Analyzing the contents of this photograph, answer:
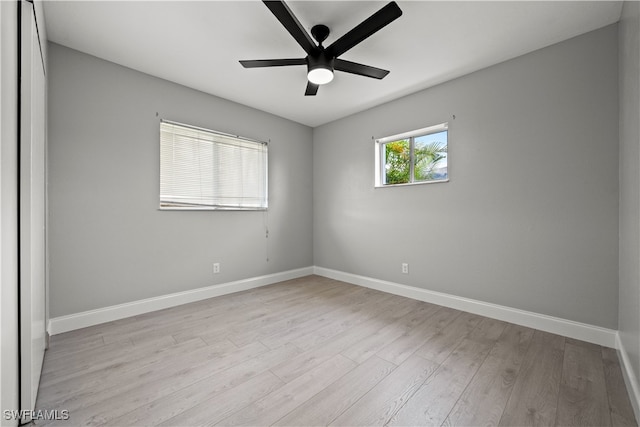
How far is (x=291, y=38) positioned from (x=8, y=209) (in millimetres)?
2139

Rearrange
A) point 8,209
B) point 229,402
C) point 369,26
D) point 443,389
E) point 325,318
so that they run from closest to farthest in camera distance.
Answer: point 8,209, point 229,402, point 443,389, point 369,26, point 325,318

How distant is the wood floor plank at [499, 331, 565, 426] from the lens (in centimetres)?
135

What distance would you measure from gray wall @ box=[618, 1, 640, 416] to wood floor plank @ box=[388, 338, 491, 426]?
0.79 m

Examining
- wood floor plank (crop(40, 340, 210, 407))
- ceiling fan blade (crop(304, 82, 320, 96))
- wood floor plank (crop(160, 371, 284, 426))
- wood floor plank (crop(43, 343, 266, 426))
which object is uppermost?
ceiling fan blade (crop(304, 82, 320, 96))

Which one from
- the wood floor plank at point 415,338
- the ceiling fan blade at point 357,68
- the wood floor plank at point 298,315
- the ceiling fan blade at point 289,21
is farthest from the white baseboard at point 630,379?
the ceiling fan blade at point 289,21

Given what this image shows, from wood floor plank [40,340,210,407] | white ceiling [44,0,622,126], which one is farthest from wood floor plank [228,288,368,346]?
white ceiling [44,0,622,126]

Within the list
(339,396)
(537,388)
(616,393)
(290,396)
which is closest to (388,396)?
(339,396)

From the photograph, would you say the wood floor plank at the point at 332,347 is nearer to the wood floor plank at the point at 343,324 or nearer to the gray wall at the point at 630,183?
the wood floor plank at the point at 343,324

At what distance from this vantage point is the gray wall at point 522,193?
2.11m

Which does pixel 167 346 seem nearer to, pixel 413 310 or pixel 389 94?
pixel 413 310

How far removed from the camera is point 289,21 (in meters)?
1.71

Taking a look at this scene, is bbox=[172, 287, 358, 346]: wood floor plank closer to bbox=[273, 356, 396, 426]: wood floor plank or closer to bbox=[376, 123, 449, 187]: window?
bbox=[273, 356, 396, 426]: wood floor plank

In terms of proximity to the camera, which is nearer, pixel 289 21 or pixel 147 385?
pixel 147 385

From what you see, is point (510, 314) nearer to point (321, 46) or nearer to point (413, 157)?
point (413, 157)
